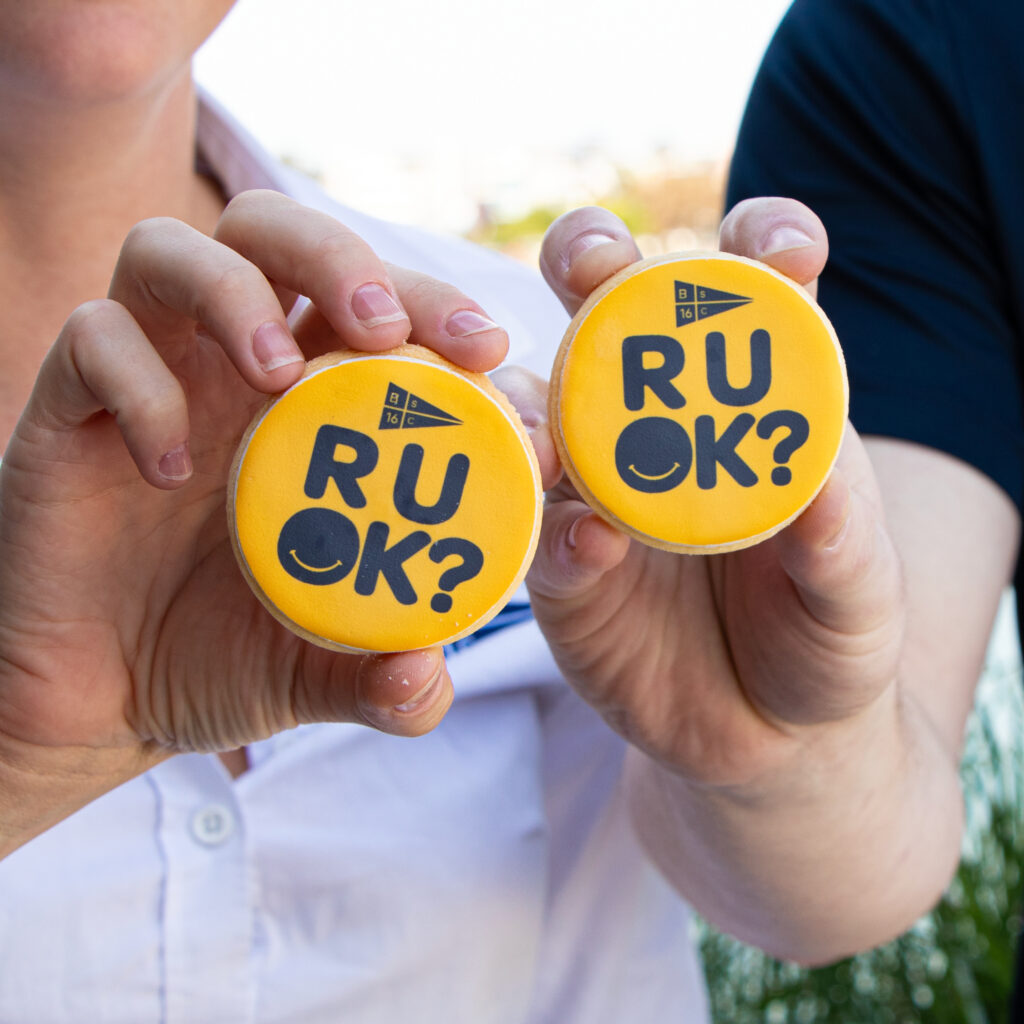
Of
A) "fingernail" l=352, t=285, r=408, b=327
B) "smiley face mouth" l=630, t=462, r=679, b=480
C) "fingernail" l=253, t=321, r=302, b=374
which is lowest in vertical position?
"smiley face mouth" l=630, t=462, r=679, b=480

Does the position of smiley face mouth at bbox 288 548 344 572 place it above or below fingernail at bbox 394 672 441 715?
above

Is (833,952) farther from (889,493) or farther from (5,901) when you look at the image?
(5,901)

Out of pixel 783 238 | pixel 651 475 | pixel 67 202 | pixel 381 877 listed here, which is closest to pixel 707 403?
pixel 651 475

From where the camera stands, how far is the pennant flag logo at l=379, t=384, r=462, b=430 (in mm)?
1079

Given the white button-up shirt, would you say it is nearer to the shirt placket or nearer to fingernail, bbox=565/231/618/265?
the shirt placket

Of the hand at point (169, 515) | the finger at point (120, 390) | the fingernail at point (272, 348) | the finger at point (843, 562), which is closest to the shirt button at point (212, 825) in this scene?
the hand at point (169, 515)

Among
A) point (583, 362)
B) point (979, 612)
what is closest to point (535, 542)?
point (583, 362)

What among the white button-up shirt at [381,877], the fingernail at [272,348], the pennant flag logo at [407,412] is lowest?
the white button-up shirt at [381,877]

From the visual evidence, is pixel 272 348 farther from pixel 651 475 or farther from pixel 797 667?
pixel 797 667

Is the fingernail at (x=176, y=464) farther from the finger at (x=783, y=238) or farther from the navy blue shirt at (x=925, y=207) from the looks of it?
the navy blue shirt at (x=925, y=207)

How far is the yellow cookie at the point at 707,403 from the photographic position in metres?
1.13

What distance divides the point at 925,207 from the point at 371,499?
1315 mm

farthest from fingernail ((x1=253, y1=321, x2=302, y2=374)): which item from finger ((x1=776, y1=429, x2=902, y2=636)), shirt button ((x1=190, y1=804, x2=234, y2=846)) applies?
shirt button ((x1=190, y1=804, x2=234, y2=846))

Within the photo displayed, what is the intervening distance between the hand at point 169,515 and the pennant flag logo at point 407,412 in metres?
0.06
